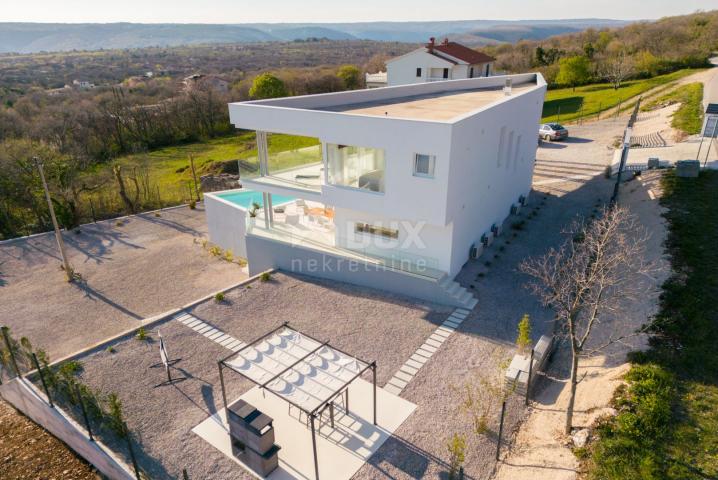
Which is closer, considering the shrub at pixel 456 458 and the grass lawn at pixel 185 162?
the shrub at pixel 456 458

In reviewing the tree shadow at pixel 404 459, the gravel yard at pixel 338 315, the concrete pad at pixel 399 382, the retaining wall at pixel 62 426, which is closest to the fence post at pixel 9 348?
the retaining wall at pixel 62 426

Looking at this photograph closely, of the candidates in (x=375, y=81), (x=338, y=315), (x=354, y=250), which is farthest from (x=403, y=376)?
(x=375, y=81)

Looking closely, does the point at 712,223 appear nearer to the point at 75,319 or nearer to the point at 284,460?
the point at 284,460

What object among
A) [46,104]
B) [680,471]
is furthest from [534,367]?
[46,104]

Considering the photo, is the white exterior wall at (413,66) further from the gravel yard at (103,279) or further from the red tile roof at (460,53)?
the gravel yard at (103,279)

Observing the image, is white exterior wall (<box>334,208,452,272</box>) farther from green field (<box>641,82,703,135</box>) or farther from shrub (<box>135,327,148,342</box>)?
green field (<box>641,82,703,135</box>)

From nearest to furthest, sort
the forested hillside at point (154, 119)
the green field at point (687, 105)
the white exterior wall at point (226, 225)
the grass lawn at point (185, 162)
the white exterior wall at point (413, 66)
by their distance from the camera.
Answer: the grass lawn at point (185, 162), the white exterior wall at point (226, 225), the forested hillside at point (154, 119), the green field at point (687, 105), the white exterior wall at point (413, 66)
